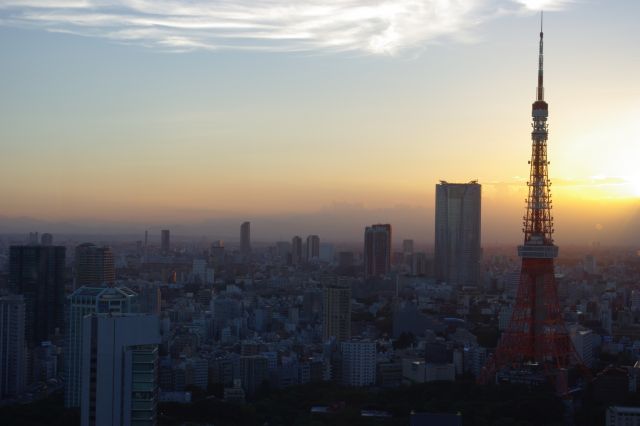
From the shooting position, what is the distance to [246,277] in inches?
1407

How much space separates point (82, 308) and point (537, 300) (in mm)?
6739

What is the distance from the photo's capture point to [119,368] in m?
5.92

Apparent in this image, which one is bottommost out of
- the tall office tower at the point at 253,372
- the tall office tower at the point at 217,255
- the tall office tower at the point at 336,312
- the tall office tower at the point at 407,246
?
the tall office tower at the point at 253,372

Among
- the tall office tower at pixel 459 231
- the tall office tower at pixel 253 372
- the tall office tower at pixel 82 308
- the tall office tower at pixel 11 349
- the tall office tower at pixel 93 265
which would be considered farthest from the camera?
the tall office tower at pixel 459 231

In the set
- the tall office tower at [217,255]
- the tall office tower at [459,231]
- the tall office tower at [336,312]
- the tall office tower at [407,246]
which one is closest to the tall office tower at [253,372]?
the tall office tower at [336,312]

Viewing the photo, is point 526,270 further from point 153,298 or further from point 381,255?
point 381,255

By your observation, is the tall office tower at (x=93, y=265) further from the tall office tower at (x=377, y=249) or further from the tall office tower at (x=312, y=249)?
the tall office tower at (x=312, y=249)

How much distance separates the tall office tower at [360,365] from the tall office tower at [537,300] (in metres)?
2.00

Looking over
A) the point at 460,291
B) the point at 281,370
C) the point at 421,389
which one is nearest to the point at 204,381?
the point at 281,370

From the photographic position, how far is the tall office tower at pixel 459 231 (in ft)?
114

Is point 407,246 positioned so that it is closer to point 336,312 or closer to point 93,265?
point 93,265

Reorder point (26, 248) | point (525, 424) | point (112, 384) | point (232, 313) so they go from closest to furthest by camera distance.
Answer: point (112, 384)
point (525, 424)
point (26, 248)
point (232, 313)

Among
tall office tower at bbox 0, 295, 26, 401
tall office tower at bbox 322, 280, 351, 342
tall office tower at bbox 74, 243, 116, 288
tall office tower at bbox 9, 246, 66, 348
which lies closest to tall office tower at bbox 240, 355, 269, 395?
tall office tower at bbox 0, 295, 26, 401

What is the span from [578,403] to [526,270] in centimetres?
221
